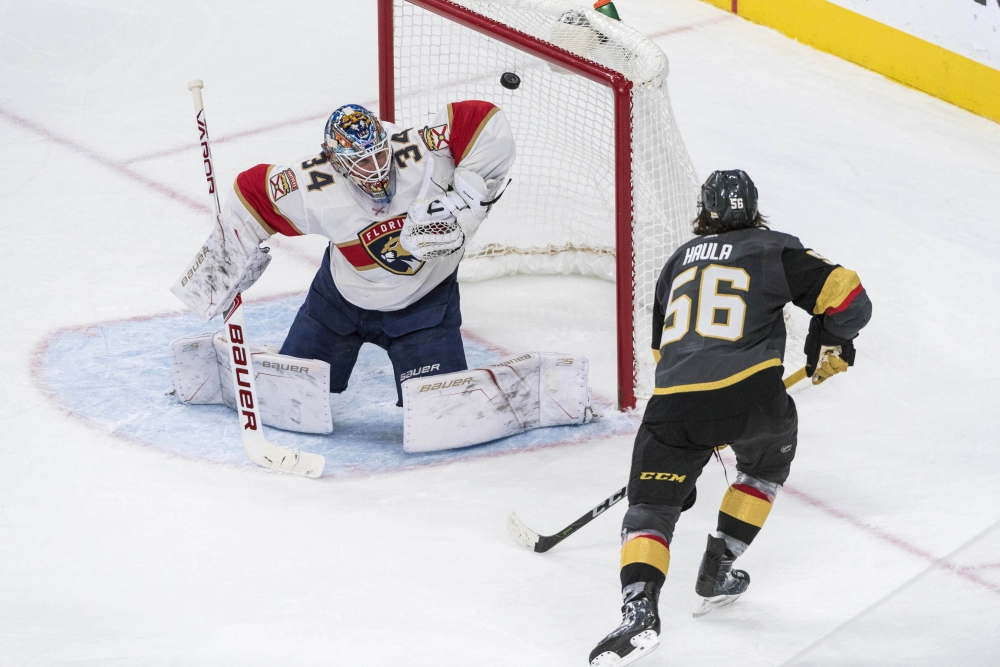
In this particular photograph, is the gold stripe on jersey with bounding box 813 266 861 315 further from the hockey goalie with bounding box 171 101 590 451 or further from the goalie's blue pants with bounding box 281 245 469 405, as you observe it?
the goalie's blue pants with bounding box 281 245 469 405

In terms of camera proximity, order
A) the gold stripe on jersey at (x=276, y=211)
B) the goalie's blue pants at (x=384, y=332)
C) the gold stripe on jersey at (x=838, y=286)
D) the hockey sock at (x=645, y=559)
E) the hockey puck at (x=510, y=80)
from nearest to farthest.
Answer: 1. the hockey sock at (x=645, y=559)
2. the gold stripe on jersey at (x=838, y=286)
3. the gold stripe on jersey at (x=276, y=211)
4. the goalie's blue pants at (x=384, y=332)
5. the hockey puck at (x=510, y=80)

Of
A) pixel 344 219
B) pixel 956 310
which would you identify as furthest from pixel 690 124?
pixel 344 219

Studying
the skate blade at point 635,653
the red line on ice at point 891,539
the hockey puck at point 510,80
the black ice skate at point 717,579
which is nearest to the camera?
the skate blade at point 635,653

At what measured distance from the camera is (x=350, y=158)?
11.7 feet

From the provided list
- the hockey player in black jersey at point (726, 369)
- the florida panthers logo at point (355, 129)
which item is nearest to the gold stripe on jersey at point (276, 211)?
the florida panthers logo at point (355, 129)

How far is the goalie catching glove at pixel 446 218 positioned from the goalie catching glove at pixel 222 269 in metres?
0.43

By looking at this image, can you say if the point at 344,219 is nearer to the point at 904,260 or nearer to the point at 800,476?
the point at 800,476

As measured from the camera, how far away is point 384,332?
3951mm

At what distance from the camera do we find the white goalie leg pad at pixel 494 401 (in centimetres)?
372

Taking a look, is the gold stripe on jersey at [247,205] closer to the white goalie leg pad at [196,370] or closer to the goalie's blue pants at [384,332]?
the goalie's blue pants at [384,332]

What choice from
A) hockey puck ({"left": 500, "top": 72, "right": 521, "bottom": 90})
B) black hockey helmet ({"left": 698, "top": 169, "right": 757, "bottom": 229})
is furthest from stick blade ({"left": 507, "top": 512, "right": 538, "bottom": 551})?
hockey puck ({"left": 500, "top": 72, "right": 521, "bottom": 90})

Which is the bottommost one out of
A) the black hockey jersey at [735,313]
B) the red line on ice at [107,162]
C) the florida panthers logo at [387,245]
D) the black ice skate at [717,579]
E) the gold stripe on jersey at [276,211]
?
the red line on ice at [107,162]

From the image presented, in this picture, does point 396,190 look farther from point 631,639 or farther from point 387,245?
point 631,639

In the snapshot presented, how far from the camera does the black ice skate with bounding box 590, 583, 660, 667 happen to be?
2711mm
